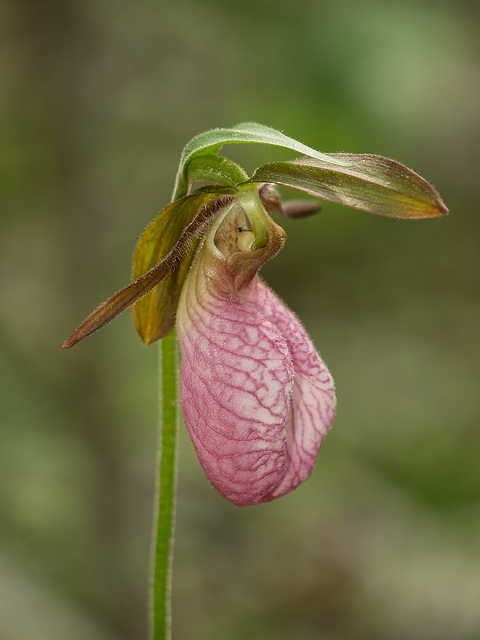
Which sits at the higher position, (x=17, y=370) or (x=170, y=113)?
(x=170, y=113)

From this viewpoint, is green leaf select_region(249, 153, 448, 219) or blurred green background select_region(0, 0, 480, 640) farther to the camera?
blurred green background select_region(0, 0, 480, 640)

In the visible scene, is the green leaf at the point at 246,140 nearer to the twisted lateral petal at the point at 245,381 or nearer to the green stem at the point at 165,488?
the twisted lateral petal at the point at 245,381

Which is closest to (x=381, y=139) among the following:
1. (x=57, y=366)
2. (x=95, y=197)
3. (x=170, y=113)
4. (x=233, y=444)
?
(x=95, y=197)

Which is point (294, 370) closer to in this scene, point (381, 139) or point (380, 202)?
point (380, 202)

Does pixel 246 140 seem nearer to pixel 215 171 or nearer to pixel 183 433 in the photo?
pixel 215 171

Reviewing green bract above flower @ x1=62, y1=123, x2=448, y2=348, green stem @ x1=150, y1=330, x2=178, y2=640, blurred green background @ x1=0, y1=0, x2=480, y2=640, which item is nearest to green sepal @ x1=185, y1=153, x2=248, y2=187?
green bract above flower @ x1=62, y1=123, x2=448, y2=348

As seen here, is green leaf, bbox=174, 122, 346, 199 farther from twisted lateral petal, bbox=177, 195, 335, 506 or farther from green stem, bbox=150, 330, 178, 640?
green stem, bbox=150, 330, 178, 640

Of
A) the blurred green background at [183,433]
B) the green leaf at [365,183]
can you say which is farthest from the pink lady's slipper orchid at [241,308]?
the blurred green background at [183,433]
